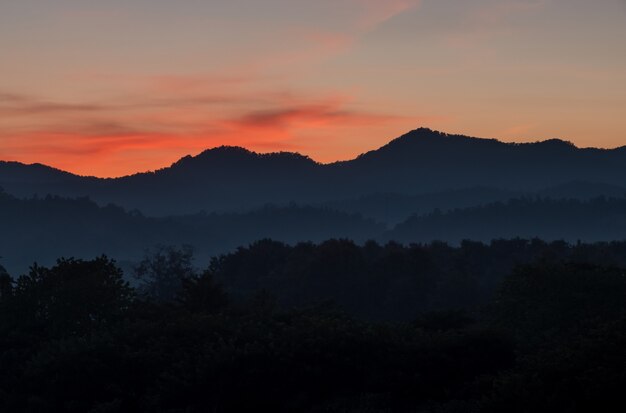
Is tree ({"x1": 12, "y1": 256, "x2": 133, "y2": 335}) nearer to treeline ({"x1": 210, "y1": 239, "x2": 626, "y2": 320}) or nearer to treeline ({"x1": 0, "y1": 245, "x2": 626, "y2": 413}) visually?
treeline ({"x1": 0, "y1": 245, "x2": 626, "y2": 413})

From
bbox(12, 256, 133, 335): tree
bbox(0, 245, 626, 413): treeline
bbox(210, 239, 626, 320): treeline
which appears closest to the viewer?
bbox(0, 245, 626, 413): treeline

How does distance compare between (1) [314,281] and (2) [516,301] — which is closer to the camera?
(2) [516,301]

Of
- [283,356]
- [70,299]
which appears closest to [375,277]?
[70,299]

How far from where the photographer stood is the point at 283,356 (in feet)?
114

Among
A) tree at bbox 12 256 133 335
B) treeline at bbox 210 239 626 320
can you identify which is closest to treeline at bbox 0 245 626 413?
tree at bbox 12 256 133 335

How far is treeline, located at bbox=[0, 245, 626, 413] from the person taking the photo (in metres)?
25.2

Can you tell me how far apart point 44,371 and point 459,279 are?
6169 cm

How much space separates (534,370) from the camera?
2533 cm

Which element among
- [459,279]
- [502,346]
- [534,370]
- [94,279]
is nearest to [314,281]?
[459,279]

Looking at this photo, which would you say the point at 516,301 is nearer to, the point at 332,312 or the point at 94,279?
the point at 332,312

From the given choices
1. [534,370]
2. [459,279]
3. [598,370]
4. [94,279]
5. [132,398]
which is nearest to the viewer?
[598,370]

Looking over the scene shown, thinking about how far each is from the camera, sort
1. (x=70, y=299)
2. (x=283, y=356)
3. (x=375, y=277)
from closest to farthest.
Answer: (x=283, y=356), (x=70, y=299), (x=375, y=277)

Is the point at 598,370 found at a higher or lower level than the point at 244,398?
higher

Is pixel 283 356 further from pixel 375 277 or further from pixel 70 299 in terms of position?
pixel 375 277
